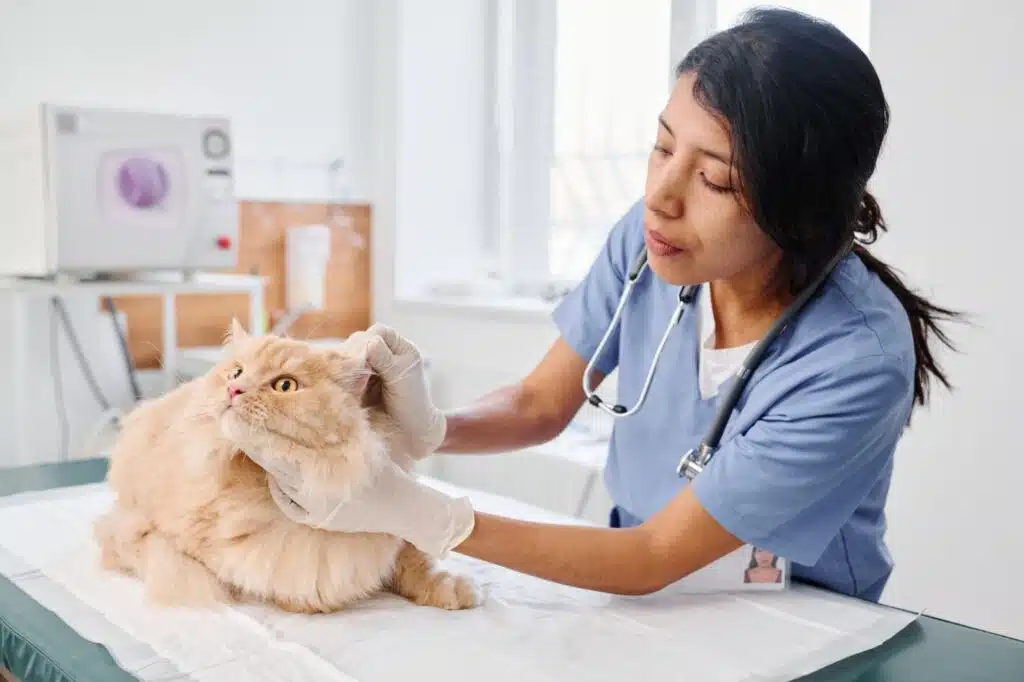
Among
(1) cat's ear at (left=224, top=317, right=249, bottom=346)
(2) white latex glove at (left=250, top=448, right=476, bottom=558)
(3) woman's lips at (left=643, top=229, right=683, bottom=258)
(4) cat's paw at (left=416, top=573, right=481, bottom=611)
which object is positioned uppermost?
(3) woman's lips at (left=643, top=229, right=683, bottom=258)

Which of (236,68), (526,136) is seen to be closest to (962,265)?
(526,136)

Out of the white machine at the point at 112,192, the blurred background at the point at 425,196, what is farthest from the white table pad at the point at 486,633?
the white machine at the point at 112,192

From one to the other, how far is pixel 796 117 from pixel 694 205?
5.8 inches

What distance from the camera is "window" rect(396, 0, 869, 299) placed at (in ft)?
10.5

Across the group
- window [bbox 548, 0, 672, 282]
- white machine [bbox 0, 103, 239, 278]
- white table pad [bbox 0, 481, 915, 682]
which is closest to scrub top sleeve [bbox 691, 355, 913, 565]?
white table pad [bbox 0, 481, 915, 682]

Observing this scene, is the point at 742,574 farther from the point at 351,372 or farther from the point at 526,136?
the point at 526,136

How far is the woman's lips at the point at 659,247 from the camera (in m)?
1.12

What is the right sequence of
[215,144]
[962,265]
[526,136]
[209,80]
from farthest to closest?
[526,136]
[209,80]
[215,144]
[962,265]

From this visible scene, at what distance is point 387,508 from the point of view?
99 cm

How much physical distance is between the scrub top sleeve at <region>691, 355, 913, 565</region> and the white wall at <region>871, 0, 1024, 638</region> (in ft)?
3.48

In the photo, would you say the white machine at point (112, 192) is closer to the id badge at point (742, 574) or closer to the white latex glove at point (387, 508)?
the white latex glove at point (387, 508)

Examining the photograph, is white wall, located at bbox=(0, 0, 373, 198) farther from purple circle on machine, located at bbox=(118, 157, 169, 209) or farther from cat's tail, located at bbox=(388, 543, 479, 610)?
cat's tail, located at bbox=(388, 543, 479, 610)

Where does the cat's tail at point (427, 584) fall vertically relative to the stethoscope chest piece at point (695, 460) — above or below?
below

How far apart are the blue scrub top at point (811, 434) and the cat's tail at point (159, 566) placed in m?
0.57
